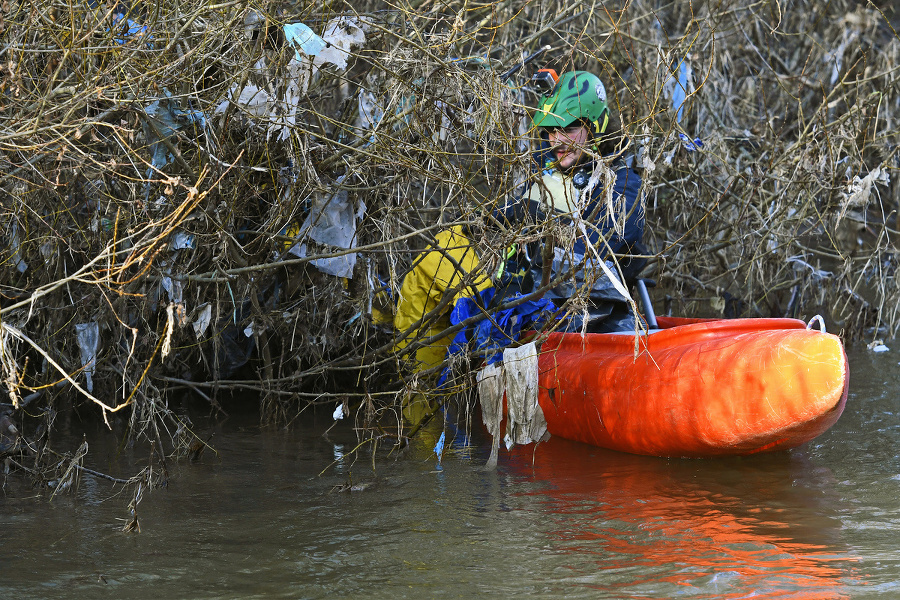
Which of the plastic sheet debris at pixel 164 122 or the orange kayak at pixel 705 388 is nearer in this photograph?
the orange kayak at pixel 705 388

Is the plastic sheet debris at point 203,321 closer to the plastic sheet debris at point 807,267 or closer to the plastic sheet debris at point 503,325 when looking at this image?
the plastic sheet debris at point 503,325

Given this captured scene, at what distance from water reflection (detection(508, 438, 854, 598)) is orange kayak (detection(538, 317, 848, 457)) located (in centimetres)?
14

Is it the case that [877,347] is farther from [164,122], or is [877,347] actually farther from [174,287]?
[164,122]

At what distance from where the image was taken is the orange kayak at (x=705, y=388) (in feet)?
12.6

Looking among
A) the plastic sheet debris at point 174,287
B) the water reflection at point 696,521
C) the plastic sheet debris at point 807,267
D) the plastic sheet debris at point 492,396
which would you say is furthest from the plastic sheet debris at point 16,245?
the plastic sheet debris at point 807,267

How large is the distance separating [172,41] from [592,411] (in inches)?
95.5

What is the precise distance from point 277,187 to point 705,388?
88.8 inches

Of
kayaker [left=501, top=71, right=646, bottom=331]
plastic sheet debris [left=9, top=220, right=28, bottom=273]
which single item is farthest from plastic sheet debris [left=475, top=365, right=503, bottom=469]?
plastic sheet debris [left=9, top=220, right=28, bottom=273]

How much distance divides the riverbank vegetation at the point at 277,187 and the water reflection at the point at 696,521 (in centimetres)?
77

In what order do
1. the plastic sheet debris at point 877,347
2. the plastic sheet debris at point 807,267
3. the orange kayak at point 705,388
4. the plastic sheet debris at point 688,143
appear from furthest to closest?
1. the plastic sheet debris at point 807,267
2. the plastic sheet debris at point 877,347
3. the plastic sheet debris at point 688,143
4. the orange kayak at point 705,388

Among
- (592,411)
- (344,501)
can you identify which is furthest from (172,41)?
(592,411)

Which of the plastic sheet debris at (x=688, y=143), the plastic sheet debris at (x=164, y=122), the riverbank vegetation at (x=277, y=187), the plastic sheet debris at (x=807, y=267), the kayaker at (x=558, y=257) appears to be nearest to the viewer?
the riverbank vegetation at (x=277, y=187)

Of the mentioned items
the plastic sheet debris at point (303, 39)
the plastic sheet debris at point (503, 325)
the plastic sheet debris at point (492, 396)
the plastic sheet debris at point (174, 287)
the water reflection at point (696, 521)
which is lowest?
the water reflection at point (696, 521)

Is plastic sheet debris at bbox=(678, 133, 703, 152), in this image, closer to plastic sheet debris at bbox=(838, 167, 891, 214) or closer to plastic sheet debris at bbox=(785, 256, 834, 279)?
plastic sheet debris at bbox=(838, 167, 891, 214)
